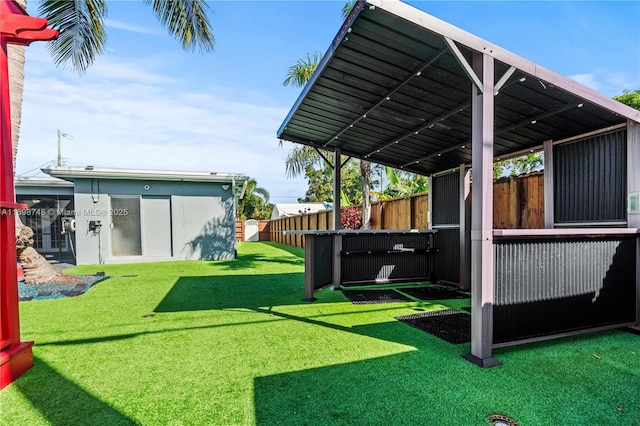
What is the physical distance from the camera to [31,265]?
5.66 metres

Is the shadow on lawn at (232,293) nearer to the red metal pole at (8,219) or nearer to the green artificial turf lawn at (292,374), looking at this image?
the green artificial turf lawn at (292,374)

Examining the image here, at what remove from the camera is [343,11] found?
32.2ft

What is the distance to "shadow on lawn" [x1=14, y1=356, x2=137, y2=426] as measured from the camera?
1.83m

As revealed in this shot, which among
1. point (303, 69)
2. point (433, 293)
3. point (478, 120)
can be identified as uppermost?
point (303, 69)

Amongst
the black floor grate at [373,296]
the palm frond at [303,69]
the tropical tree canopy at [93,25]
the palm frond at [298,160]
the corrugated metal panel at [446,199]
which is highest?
the palm frond at [303,69]

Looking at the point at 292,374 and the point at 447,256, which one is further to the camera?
the point at 447,256

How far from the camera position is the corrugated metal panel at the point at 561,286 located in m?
2.81

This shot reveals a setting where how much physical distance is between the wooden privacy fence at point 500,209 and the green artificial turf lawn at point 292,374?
2.22 m

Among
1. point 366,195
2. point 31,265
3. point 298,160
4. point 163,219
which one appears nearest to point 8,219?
point 31,265

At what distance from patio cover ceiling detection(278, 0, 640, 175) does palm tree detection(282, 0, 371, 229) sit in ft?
5.80

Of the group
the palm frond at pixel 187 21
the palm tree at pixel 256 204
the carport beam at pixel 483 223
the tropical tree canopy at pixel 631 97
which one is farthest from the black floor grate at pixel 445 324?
the palm tree at pixel 256 204

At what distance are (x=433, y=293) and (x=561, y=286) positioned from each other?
7.94 ft

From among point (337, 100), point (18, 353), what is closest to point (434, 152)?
point (337, 100)

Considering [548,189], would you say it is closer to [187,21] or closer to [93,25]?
[187,21]
